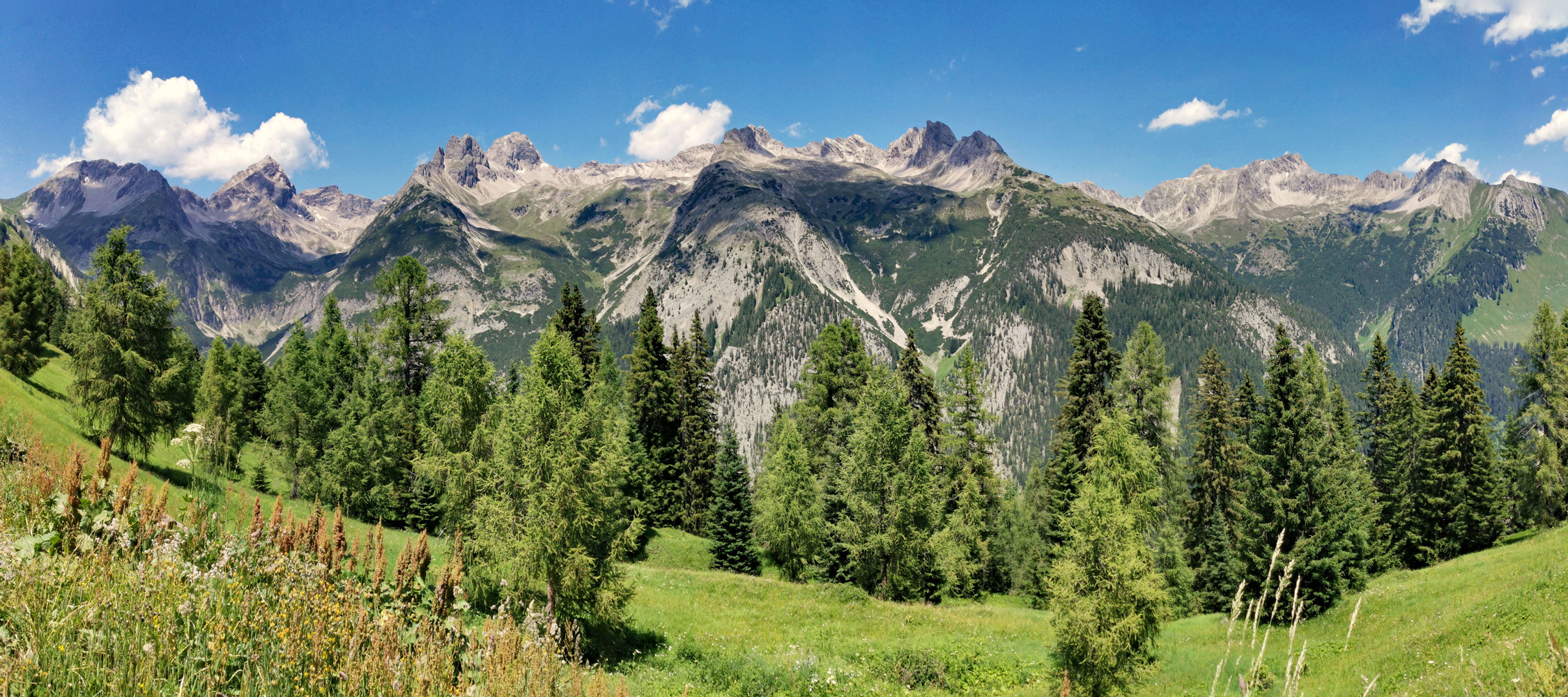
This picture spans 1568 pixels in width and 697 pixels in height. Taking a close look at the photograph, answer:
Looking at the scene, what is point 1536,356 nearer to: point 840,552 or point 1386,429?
point 1386,429

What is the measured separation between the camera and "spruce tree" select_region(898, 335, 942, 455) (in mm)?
39062

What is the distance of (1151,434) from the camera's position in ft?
117

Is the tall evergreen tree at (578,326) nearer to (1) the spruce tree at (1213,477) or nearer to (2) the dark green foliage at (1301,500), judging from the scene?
(2) the dark green foliage at (1301,500)

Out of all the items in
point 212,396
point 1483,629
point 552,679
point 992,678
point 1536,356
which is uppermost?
point 1536,356

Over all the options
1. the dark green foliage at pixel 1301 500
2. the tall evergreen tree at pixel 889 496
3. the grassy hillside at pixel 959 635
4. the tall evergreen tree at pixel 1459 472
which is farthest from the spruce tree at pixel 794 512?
the tall evergreen tree at pixel 1459 472

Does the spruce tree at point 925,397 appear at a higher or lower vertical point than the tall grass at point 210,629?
higher

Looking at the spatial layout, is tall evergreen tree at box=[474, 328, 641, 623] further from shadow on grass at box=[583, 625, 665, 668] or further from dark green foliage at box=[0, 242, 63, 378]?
dark green foliage at box=[0, 242, 63, 378]

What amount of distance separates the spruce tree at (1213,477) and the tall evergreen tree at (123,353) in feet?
173

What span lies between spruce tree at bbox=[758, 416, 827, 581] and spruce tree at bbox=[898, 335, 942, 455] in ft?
23.1

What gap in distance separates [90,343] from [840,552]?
35248 mm

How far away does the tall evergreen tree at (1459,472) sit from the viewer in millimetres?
43281

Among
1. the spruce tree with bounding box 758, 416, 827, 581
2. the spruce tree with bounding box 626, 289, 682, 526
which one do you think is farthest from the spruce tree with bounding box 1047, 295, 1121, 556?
the spruce tree with bounding box 626, 289, 682, 526

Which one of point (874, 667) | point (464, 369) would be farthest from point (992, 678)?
point (464, 369)

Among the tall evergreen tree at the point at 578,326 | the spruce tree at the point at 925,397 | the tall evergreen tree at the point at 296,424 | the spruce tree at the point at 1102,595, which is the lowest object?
the spruce tree at the point at 1102,595
